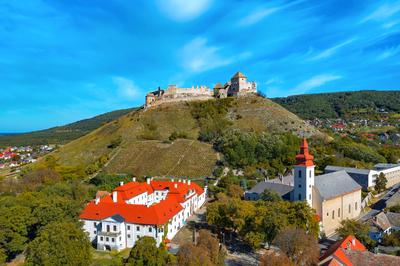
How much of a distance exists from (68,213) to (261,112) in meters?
71.0

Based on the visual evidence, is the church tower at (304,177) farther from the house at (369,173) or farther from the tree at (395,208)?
the house at (369,173)

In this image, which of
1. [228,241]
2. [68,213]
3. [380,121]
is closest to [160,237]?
[228,241]

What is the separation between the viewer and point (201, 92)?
11775 centimetres

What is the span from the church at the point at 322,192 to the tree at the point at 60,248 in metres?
28.2

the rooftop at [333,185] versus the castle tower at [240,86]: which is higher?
the castle tower at [240,86]

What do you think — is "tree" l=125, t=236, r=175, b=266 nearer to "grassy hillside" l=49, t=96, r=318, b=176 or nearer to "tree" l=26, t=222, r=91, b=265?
"tree" l=26, t=222, r=91, b=265

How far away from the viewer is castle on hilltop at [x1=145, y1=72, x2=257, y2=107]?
378 feet

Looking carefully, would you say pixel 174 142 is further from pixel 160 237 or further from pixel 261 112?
pixel 160 237

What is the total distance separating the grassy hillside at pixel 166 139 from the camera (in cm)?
8031

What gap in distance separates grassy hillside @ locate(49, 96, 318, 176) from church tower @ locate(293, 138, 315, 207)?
99.3 feet

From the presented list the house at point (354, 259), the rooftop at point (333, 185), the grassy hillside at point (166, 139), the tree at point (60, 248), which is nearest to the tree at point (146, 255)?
the tree at point (60, 248)

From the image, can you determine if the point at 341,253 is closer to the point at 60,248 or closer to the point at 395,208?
the point at 60,248

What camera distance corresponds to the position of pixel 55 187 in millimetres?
58062

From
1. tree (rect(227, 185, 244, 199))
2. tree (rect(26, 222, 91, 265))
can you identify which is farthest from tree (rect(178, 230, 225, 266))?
tree (rect(227, 185, 244, 199))
